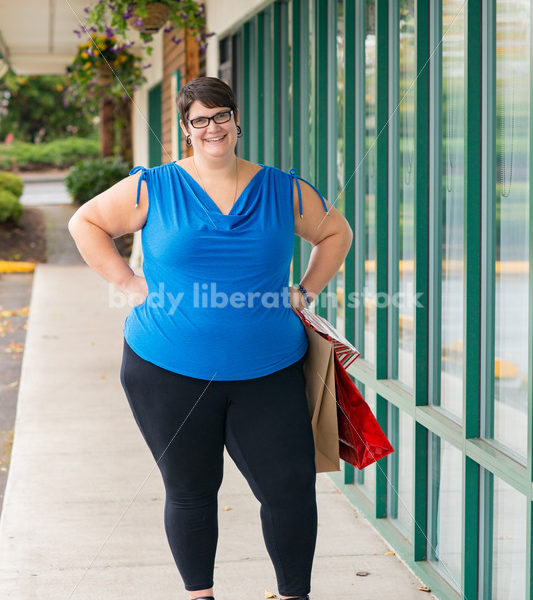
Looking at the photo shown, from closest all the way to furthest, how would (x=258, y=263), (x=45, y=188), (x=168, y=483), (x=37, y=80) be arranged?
(x=258, y=263)
(x=168, y=483)
(x=45, y=188)
(x=37, y=80)

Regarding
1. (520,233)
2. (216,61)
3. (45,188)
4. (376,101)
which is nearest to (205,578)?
(520,233)

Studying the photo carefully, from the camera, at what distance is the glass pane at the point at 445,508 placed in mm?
2988

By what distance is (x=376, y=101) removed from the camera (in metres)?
3.55

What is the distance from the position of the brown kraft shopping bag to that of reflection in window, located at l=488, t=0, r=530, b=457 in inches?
20.5

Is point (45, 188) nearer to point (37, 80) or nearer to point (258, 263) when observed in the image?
point (37, 80)

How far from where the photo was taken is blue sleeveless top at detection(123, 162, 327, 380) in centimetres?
230

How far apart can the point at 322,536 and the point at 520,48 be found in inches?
83.9

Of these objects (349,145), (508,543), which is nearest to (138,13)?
(349,145)

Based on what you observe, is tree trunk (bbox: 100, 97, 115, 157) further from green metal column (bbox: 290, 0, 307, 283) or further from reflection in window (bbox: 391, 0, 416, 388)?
reflection in window (bbox: 391, 0, 416, 388)

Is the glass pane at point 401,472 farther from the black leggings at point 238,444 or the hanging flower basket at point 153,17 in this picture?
the hanging flower basket at point 153,17

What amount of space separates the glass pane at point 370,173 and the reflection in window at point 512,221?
3.77 feet

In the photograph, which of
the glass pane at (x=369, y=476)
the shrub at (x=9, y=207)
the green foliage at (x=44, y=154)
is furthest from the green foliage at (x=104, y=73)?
the green foliage at (x=44, y=154)

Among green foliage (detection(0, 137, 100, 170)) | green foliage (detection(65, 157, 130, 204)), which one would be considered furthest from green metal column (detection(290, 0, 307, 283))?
green foliage (detection(0, 137, 100, 170))

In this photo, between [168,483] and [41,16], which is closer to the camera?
[168,483]
